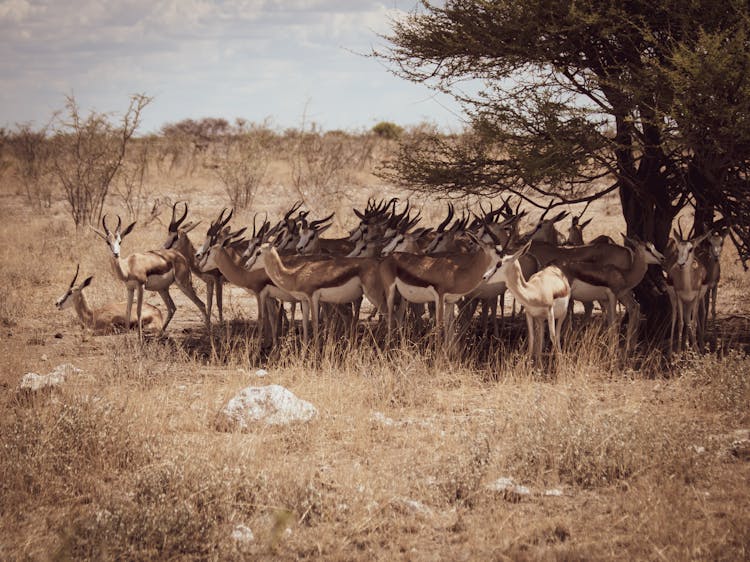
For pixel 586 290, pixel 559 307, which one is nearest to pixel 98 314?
pixel 559 307

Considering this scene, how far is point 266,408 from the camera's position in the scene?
655cm

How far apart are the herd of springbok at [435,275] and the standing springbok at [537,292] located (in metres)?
0.01

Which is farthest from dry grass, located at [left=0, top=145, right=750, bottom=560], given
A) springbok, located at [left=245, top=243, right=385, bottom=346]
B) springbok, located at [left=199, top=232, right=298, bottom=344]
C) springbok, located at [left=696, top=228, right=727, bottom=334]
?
springbok, located at [left=199, top=232, right=298, bottom=344]

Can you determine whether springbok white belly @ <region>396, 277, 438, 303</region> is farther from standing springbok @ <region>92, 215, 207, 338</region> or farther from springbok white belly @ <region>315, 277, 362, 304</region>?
standing springbok @ <region>92, 215, 207, 338</region>

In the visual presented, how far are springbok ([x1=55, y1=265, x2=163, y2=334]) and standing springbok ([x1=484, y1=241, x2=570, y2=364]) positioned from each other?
519 cm

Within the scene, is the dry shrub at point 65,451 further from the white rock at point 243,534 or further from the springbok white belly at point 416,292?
the springbok white belly at point 416,292

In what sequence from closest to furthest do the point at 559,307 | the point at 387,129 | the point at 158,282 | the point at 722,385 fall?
the point at 722,385
the point at 559,307
the point at 158,282
the point at 387,129

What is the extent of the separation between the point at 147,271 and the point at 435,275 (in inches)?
160

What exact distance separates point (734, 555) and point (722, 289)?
955 centimetres

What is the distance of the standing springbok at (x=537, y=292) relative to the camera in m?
8.24

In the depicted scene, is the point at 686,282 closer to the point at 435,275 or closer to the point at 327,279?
the point at 435,275

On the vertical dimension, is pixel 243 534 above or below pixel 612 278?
below

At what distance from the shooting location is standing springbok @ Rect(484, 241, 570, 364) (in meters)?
8.24

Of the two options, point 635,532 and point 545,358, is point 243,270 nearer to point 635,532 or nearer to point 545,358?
point 545,358
